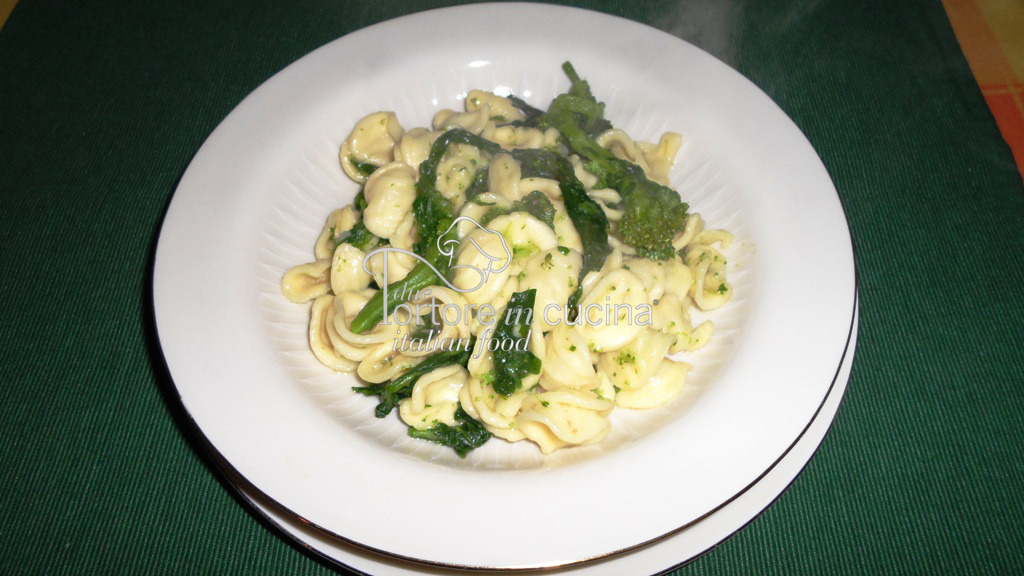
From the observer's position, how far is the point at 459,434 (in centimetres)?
322

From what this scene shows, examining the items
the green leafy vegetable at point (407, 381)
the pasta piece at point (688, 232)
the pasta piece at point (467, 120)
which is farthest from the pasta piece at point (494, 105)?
the green leafy vegetable at point (407, 381)

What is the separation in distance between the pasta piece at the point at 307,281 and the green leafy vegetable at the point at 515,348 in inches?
41.2

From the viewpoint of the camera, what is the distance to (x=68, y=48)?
15.9ft

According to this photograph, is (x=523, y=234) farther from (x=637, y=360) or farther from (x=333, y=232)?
(x=333, y=232)

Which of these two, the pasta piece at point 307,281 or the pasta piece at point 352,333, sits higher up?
the pasta piece at point 307,281

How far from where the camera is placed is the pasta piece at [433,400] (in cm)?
321

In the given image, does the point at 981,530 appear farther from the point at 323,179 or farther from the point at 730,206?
the point at 323,179

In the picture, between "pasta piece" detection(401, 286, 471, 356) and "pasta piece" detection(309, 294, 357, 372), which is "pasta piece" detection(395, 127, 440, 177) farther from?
"pasta piece" detection(309, 294, 357, 372)

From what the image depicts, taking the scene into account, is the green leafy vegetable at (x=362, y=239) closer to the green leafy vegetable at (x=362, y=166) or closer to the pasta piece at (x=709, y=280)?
the green leafy vegetable at (x=362, y=166)

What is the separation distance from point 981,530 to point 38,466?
4.45 m

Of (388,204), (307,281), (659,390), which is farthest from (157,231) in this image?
(659,390)

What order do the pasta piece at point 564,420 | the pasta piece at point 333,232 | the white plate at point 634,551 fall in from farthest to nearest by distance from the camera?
1. the pasta piece at point 333,232
2. the pasta piece at point 564,420
3. the white plate at point 634,551

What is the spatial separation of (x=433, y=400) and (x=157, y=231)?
220cm

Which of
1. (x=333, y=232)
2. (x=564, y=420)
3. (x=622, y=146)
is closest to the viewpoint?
(x=564, y=420)
